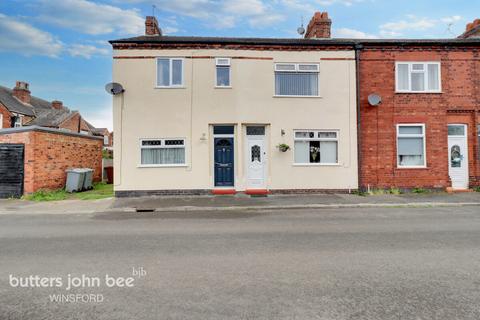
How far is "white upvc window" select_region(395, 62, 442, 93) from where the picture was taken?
45.0 feet

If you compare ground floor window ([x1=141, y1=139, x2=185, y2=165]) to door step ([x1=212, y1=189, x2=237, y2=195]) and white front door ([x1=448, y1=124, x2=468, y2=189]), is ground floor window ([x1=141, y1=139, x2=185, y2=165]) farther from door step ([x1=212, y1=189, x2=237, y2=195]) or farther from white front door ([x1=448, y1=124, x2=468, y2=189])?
white front door ([x1=448, y1=124, x2=468, y2=189])

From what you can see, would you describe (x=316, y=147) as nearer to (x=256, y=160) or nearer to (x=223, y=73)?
(x=256, y=160)

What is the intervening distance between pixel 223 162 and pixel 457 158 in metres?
10.7

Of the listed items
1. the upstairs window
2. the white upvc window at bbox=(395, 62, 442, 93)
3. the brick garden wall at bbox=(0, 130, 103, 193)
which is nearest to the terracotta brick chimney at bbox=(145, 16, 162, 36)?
the brick garden wall at bbox=(0, 130, 103, 193)

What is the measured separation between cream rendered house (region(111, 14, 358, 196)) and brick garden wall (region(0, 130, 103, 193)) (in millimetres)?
3685

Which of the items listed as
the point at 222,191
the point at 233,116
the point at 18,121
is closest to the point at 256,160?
the point at 222,191

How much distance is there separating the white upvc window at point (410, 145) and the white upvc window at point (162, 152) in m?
9.86

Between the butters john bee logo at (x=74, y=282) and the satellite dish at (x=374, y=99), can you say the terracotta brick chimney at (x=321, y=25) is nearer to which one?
the satellite dish at (x=374, y=99)

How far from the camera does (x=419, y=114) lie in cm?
1361

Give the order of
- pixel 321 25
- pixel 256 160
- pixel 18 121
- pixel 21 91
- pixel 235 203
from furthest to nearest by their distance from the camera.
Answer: pixel 21 91, pixel 18 121, pixel 321 25, pixel 256 160, pixel 235 203

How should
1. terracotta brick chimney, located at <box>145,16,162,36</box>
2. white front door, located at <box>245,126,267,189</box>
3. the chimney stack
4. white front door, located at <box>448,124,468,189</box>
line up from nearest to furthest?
white front door, located at <box>245,126,267,189</box>, white front door, located at <box>448,124,468,189</box>, terracotta brick chimney, located at <box>145,16,162,36</box>, the chimney stack

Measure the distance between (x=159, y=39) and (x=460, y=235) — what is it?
12969 mm

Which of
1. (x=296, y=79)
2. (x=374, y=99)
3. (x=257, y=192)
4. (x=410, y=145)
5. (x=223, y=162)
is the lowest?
(x=257, y=192)

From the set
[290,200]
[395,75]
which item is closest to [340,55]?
[395,75]
